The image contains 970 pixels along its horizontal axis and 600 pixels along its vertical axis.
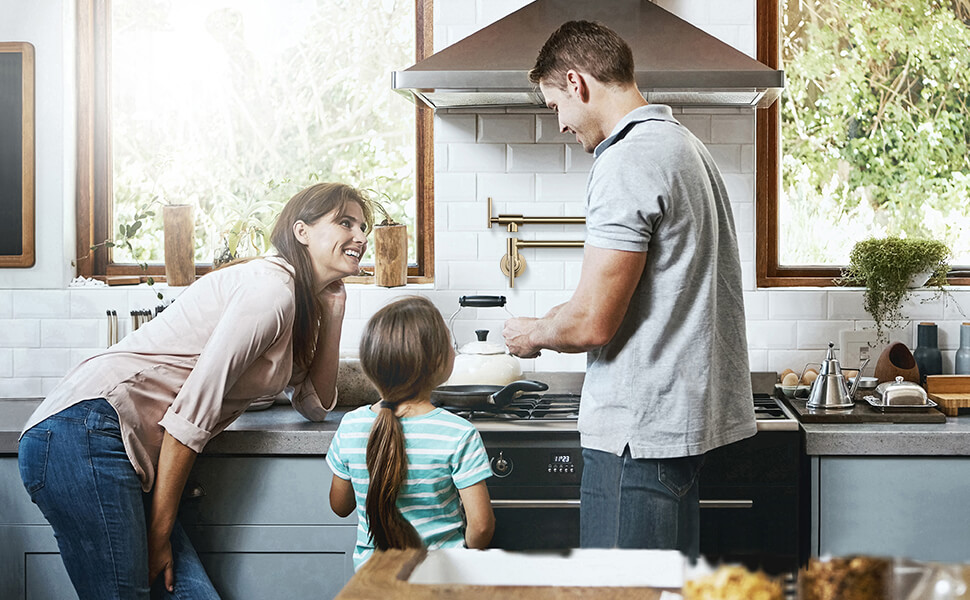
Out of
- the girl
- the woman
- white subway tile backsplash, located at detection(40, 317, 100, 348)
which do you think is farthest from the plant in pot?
the girl

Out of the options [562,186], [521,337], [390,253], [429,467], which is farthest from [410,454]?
[562,186]

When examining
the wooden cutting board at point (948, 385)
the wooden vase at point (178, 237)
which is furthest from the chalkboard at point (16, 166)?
the wooden cutting board at point (948, 385)

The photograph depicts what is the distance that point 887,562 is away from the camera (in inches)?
28.8

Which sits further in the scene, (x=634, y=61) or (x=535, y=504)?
(x=634, y=61)

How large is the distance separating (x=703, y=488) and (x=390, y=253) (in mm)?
1262

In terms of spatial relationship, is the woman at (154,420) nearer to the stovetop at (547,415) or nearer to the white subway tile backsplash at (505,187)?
the stovetop at (547,415)

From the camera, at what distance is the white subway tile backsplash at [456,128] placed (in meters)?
2.92

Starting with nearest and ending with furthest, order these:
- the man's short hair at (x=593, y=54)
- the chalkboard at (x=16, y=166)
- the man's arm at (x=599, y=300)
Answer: the man's arm at (x=599, y=300) < the man's short hair at (x=593, y=54) < the chalkboard at (x=16, y=166)

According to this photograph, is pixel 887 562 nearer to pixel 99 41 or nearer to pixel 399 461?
pixel 399 461

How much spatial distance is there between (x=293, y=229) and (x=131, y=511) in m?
0.76

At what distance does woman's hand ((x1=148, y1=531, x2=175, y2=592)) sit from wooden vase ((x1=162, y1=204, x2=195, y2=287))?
1.11 m

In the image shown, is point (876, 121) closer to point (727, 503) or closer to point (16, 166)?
point (727, 503)

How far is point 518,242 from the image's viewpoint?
115 inches

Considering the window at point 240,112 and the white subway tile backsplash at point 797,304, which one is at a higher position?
the window at point 240,112
